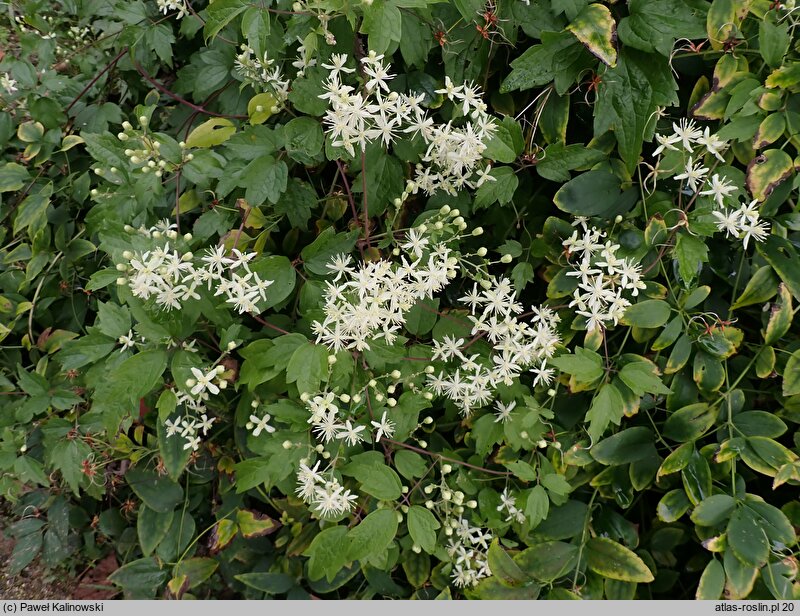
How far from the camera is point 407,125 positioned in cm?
152

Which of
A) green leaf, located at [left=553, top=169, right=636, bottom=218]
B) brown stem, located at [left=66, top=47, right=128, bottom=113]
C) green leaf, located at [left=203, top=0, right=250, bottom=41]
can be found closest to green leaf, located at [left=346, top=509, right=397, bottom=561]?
green leaf, located at [left=553, top=169, right=636, bottom=218]

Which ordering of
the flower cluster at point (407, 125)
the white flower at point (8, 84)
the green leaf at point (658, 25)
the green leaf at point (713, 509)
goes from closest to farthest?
the flower cluster at point (407, 125) < the green leaf at point (658, 25) < the green leaf at point (713, 509) < the white flower at point (8, 84)

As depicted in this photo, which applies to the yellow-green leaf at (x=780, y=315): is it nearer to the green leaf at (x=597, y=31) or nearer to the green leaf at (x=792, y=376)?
the green leaf at (x=792, y=376)

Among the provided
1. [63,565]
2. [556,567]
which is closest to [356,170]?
[556,567]

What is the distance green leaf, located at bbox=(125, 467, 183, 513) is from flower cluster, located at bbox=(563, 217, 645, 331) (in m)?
1.44

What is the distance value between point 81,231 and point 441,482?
154cm

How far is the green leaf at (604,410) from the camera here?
4.78ft

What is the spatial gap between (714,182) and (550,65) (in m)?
0.51

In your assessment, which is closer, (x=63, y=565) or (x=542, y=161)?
(x=542, y=161)

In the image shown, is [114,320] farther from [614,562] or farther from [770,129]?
[770,129]

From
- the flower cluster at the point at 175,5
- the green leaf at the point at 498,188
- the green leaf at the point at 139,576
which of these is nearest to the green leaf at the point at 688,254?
the green leaf at the point at 498,188

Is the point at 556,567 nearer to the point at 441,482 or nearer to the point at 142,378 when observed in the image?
the point at 441,482

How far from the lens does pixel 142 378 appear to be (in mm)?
1321

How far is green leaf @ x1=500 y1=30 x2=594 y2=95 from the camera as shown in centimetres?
145
